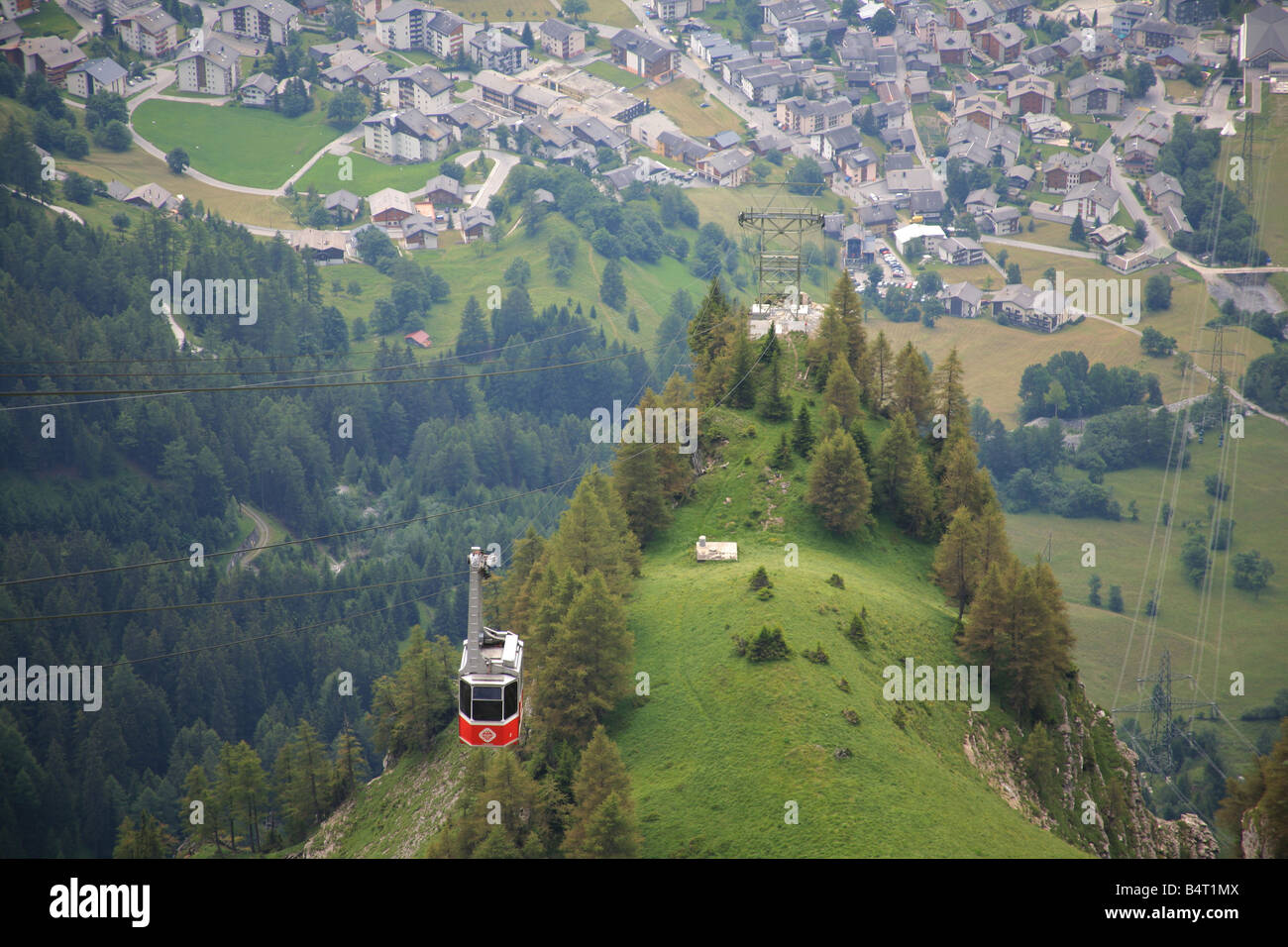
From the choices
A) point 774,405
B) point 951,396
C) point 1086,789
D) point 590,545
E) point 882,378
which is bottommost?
point 1086,789

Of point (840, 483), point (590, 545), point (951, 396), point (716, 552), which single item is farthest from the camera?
point (951, 396)

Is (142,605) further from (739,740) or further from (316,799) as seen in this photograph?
(739,740)

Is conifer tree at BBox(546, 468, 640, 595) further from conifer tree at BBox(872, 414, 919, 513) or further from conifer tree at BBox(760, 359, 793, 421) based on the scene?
conifer tree at BBox(872, 414, 919, 513)

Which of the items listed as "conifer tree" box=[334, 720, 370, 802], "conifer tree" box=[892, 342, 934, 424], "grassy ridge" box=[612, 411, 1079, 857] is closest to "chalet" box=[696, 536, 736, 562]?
"grassy ridge" box=[612, 411, 1079, 857]

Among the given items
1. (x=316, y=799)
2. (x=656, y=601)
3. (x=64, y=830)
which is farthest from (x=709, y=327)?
(x=64, y=830)

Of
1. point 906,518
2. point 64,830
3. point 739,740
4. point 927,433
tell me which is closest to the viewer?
point 739,740

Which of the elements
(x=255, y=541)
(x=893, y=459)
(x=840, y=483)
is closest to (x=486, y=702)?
(x=840, y=483)

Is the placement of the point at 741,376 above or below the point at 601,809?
above

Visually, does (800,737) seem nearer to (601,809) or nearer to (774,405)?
(601,809)
